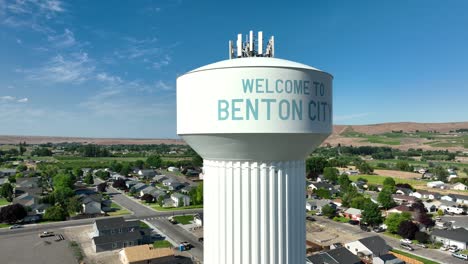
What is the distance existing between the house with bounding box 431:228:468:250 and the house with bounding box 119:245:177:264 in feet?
95.9

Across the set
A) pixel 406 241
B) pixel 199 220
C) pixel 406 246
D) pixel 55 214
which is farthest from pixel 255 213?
pixel 55 214

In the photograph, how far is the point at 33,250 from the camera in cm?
3216

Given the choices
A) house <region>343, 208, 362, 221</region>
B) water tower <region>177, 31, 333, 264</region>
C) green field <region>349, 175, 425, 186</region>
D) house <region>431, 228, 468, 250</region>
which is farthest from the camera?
green field <region>349, 175, 425, 186</region>

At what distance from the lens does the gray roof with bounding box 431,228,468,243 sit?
110 ft

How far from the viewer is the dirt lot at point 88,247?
30.0 meters

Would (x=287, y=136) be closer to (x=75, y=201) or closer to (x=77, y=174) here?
(x=75, y=201)

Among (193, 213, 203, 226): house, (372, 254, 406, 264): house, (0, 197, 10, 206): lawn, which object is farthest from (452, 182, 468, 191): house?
(0, 197, 10, 206): lawn

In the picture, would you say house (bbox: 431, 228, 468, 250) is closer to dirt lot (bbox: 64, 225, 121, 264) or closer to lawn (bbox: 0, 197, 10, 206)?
dirt lot (bbox: 64, 225, 121, 264)

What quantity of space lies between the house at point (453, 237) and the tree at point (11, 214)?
2059 inches

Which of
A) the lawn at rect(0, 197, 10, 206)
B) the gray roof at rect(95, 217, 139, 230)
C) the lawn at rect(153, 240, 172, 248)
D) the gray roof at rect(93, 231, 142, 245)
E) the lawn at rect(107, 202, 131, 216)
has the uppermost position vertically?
the gray roof at rect(95, 217, 139, 230)

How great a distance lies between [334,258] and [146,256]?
1729 cm

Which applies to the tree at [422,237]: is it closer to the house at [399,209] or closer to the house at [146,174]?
the house at [399,209]

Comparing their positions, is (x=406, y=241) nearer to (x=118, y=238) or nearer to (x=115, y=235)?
(x=118, y=238)

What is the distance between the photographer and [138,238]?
34781mm
